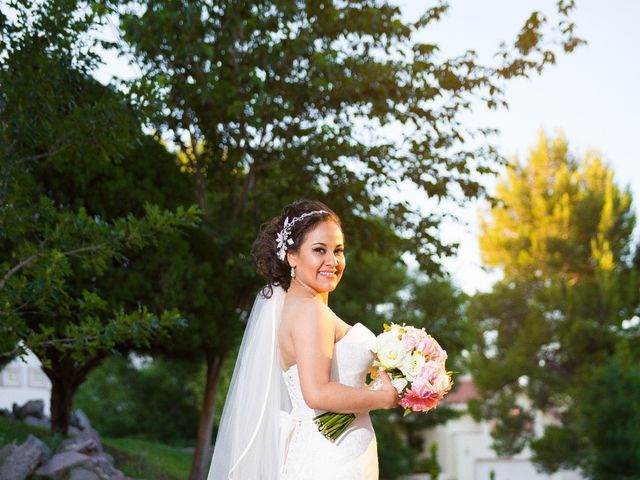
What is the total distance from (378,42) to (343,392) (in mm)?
13271

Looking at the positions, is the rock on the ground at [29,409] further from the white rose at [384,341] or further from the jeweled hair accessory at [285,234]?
the white rose at [384,341]

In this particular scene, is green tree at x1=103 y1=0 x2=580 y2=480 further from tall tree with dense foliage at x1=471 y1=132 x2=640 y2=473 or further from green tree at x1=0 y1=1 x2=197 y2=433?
tall tree with dense foliage at x1=471 y1=132 x2=640 y2=473

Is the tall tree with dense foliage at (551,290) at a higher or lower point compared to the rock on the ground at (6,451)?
higher

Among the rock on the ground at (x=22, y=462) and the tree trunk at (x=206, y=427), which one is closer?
the rock on the ground at (x=22, y=462)

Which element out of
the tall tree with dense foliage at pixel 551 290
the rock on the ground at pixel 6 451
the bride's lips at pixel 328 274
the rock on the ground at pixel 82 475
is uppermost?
the tall tree with dense foliage at pixel 551 290

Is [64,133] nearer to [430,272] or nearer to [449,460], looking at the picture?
[430,272]

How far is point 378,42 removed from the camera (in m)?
16.8

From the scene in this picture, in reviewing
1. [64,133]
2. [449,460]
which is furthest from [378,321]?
[449,460]

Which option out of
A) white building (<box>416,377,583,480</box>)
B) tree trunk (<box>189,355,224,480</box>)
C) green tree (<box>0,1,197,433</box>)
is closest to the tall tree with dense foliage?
white building (<box>416,377,583,480</box>)

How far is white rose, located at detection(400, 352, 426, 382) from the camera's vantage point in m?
4.37

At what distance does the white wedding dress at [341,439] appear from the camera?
14.3ft

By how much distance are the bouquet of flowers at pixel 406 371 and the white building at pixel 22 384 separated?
34882mm

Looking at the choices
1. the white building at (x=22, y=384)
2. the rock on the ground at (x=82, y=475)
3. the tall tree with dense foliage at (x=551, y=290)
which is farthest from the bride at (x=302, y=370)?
the white building at (x=22, y=384)

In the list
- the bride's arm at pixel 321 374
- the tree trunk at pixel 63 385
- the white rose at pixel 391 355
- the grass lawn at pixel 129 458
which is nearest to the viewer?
the bride's arm at pixel 321 374
